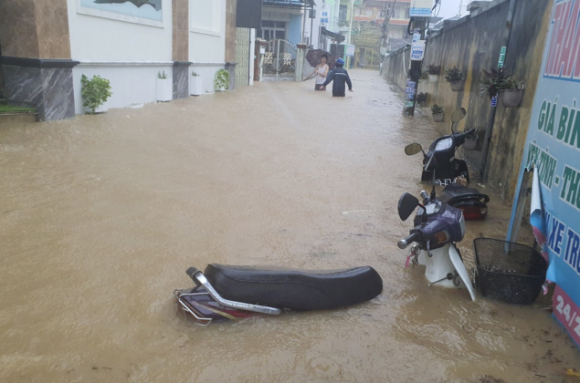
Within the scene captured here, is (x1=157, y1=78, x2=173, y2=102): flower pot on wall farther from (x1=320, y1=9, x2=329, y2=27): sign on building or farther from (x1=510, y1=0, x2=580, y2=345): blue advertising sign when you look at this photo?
(x1=320, y1=9, x2=329, y2=27): sign on building

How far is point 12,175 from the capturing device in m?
5.31

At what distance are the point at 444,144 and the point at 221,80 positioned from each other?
11.9 metres

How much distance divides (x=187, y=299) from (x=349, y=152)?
5.75m

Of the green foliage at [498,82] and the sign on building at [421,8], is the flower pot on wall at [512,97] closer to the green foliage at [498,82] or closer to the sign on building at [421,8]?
the green foliage at [498,82]

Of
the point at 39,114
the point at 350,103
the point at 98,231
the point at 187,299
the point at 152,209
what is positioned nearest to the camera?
the point at 187,299

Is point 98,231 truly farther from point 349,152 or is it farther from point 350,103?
point 350,103

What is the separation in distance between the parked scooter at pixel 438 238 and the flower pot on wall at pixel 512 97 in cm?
235

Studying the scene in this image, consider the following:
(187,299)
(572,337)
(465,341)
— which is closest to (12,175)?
(187,299)

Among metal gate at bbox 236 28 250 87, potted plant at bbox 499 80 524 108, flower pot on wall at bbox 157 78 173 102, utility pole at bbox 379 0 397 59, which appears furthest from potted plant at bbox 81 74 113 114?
utility pole at bbox 379 0 397 59

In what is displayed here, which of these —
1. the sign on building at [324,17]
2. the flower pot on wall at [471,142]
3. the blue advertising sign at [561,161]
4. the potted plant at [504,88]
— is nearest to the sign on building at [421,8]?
the flower pot on wall at [471,142]

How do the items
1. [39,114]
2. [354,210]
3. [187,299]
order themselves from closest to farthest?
[187,299]
[354,210]
[39,114]

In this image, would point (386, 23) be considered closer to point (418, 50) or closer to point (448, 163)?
point (418, 50)

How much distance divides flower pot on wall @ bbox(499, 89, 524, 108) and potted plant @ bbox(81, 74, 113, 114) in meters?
7.04

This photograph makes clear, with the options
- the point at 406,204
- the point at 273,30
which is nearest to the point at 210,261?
the point at 406,204
